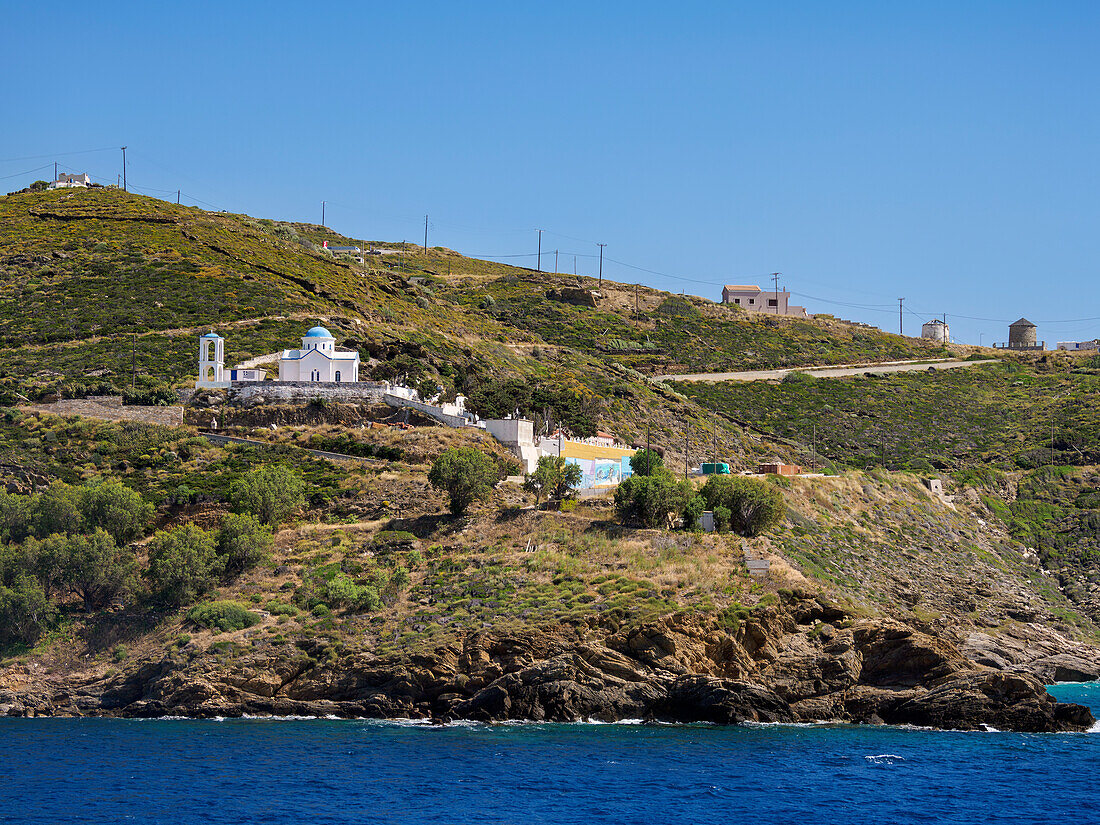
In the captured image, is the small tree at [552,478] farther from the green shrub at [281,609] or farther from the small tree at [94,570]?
the small tree at [94,570]

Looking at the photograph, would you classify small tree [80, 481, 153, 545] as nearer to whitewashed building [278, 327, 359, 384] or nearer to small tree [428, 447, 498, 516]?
small tree [428, 447, 498, 516]

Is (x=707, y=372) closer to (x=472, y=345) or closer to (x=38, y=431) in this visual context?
(x=472, y=345)

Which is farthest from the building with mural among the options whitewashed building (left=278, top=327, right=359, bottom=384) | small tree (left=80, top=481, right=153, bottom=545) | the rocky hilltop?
small tree (left=80, top=481, right=153, bottom=545)

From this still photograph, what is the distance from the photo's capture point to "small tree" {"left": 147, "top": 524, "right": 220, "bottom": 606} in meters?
63.5

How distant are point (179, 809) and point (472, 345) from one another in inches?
2950

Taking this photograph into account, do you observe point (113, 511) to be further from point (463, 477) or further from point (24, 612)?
point (463, 477)

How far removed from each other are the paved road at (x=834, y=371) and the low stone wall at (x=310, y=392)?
54.4m

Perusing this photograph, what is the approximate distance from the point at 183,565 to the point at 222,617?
12.9 ft

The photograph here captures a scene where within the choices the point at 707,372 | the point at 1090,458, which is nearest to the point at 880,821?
the point at 1090,458

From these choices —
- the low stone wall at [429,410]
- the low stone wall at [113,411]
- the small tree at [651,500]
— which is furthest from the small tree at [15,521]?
the small tree at [651,500]

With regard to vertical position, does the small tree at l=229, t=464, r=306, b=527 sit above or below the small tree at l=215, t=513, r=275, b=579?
above

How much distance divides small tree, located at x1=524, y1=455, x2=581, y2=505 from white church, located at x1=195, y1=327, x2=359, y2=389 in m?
16.6

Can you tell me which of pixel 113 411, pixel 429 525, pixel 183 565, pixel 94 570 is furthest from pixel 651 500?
pixel 113 411

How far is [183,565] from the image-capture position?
64.0 m
